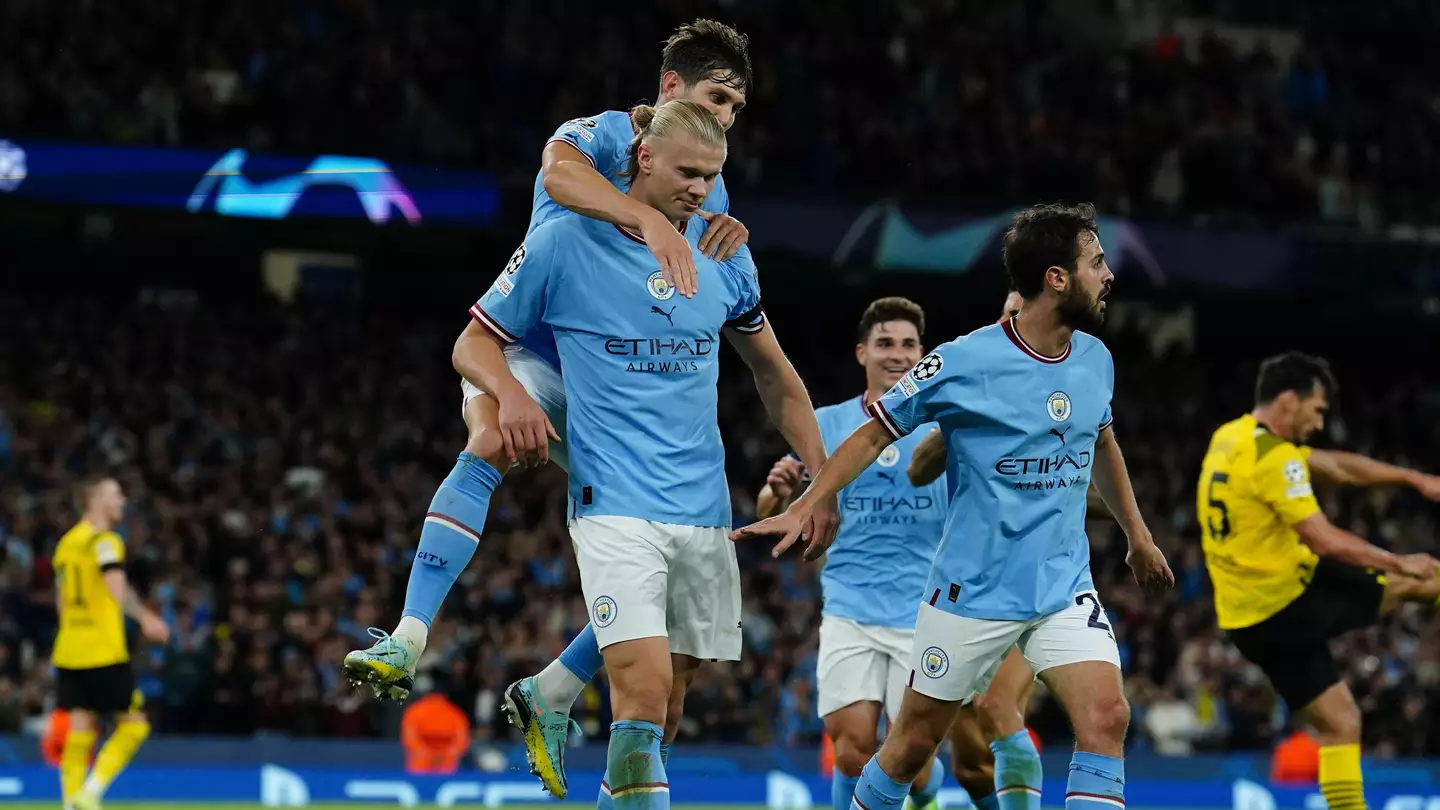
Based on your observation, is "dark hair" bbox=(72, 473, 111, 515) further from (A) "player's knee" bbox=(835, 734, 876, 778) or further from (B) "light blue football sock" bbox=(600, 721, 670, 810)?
(B) "light blue football sock" bbox=(600, 721, 670, 810)

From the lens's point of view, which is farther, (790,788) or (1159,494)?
(1159,494)

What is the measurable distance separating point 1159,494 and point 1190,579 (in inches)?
69.6

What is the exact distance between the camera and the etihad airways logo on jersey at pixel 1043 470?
614 cm

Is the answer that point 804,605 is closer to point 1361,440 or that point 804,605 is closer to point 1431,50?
point 1361,440

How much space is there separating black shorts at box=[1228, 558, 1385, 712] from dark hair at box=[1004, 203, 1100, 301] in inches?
142

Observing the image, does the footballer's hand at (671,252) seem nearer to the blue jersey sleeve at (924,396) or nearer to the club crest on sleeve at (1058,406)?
the blue jersey sleeve at (924,396)

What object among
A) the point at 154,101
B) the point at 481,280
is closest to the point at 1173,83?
the point at 481,280

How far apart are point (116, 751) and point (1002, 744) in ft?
21.8

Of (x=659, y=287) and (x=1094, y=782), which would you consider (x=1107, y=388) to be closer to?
(x=1094, y=782)

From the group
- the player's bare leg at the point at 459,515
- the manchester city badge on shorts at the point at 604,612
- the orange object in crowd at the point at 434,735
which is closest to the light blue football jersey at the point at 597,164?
the player's bare leg at the point at 459,515

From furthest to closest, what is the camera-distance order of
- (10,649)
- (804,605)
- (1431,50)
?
(1431,50), (804,605), (10,649)

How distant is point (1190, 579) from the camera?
66.6 feet

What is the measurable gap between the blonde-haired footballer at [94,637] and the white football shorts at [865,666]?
5.34 m

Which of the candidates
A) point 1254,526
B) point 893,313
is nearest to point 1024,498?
point 893,313
